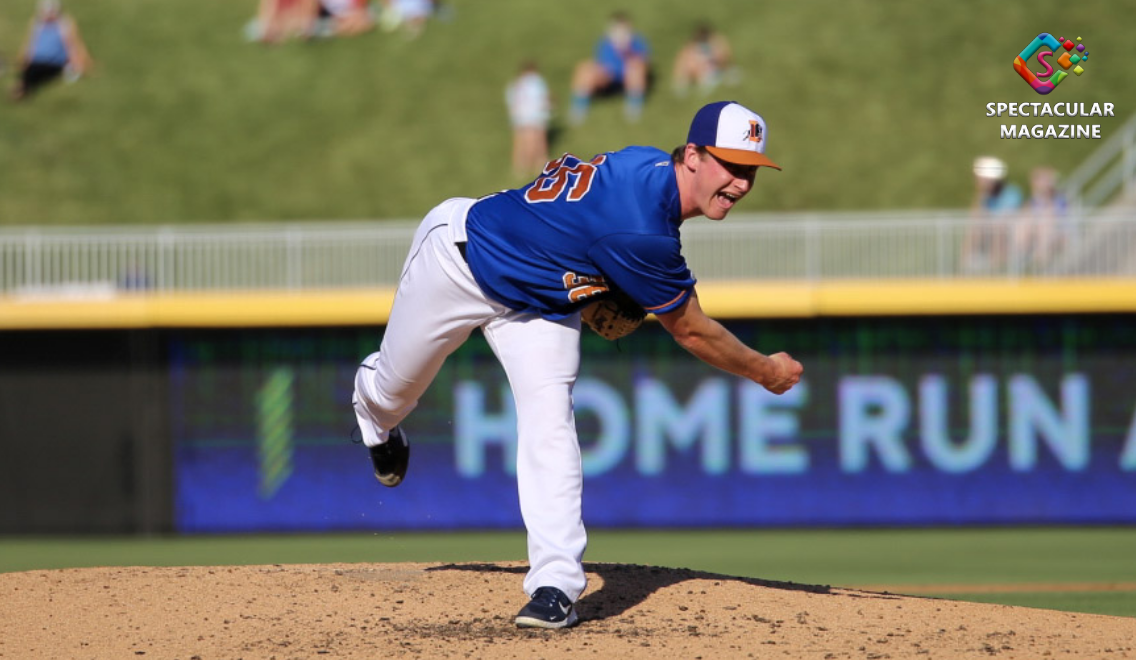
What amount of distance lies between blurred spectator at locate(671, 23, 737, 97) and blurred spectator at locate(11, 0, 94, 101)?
35.5 feet

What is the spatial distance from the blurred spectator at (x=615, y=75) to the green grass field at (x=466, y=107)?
289 mm

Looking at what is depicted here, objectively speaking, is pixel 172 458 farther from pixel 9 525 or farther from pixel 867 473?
pixel 867 473

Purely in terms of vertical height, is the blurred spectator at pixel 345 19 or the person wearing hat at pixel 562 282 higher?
the blurred spectator at pixel 345 19

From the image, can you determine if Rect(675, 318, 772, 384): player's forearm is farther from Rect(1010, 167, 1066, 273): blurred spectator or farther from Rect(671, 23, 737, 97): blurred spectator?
Rect(671, 23, 737, 97): blurred spectator

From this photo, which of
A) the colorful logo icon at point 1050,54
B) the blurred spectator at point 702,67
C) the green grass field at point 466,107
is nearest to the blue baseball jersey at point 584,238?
the green grass field at point 466,107

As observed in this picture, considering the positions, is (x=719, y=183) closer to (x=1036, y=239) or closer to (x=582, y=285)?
(x=582, y=285)

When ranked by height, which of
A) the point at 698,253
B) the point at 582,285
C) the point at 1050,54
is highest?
the point at 1050,54

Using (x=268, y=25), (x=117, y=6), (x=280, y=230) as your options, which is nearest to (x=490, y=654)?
(x=280, y=230)

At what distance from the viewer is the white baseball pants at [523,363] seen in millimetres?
6812

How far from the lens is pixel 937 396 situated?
15.5 meters

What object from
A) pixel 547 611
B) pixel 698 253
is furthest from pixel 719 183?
pixel 698 253

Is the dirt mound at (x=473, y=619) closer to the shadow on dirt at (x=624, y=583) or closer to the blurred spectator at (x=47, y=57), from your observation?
the shadow on dirt at (x=624, y=583)

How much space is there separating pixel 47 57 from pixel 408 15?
6.46m

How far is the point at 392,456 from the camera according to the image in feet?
27.1
